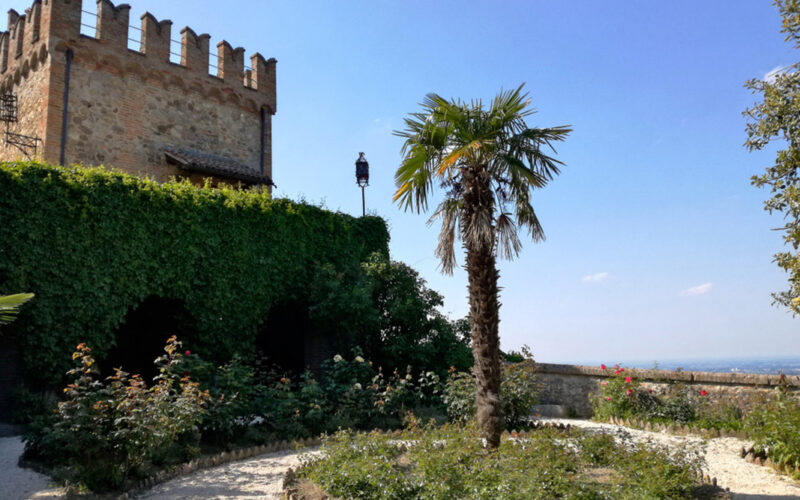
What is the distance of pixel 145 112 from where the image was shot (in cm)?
1592

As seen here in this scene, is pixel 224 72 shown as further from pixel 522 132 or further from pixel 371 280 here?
pixel 522 132

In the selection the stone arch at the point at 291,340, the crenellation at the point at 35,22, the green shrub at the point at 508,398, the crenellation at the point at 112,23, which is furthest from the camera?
the crenellation at the point at 112,23

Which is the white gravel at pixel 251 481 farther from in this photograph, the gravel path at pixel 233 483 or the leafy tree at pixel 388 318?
the leafy tree at pixel 388 318

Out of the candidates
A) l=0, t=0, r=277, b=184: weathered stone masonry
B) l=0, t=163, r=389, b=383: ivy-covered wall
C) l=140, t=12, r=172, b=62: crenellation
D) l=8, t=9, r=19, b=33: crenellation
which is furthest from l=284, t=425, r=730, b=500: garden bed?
l=8, t=9, r=19, b=33: crenellation

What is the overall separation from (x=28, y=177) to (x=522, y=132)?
8.04 metres

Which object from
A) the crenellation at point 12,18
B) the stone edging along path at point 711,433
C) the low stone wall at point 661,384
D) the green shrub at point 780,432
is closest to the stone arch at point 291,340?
the low stone wall at point 661,384

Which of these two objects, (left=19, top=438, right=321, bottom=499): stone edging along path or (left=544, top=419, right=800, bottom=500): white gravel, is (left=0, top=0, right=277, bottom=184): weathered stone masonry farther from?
(left=544, top=419, right=800, bottom=500): white gravel

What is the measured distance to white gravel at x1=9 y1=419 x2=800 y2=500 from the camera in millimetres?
6113

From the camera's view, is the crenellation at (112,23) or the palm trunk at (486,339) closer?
the palm trunk at (486,339)

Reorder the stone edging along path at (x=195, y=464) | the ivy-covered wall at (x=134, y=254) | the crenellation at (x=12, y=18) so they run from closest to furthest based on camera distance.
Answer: the stone edging along path at (x=195, y=464) < the ivy-covered wall at (x=134, y=254) < the crenellation at (x=12, y=18)

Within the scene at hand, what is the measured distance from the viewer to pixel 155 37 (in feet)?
54.0

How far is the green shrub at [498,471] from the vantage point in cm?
494

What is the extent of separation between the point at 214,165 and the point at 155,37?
417 cm

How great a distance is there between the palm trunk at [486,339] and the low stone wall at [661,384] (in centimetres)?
400
